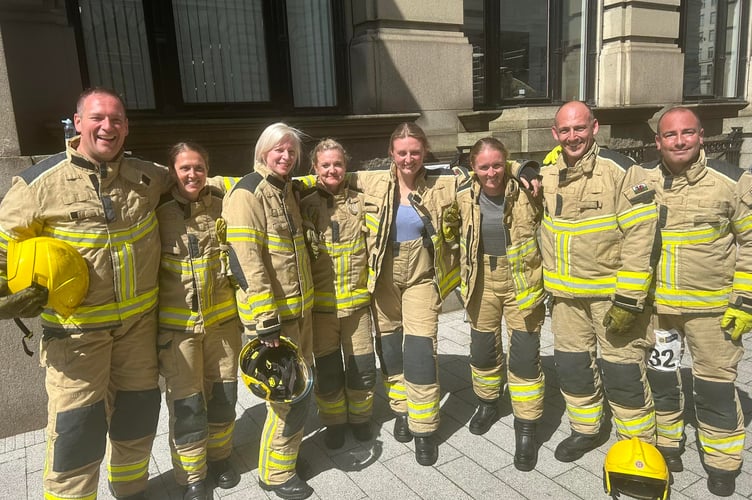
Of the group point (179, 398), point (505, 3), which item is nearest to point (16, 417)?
point (179, 398)

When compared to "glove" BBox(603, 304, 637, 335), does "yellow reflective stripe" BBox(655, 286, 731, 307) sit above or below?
above

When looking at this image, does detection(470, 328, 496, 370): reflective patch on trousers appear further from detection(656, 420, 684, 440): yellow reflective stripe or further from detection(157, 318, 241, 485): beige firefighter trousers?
detection(157, 318, 241, 485): beige firefighter trousers

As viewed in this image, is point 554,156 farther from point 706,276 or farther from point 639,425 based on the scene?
point 639,425

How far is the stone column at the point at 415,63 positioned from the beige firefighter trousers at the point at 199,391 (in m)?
4.20

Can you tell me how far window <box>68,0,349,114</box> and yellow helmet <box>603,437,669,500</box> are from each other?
208 inches

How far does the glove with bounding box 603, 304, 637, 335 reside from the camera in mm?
3152

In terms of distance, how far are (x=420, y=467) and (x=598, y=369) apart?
1.38 m

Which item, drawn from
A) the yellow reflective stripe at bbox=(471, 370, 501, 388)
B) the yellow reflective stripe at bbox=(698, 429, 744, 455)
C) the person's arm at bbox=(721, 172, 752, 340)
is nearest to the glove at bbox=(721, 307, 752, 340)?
the person's arm at bbox=(721, 172, 752, 340)

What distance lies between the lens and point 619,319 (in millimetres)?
3164

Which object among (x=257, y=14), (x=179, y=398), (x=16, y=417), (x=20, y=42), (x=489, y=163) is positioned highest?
(x=257, y=14)

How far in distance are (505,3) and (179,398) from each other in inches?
304

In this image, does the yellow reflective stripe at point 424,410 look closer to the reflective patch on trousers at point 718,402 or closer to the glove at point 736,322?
the reflective patch on trousers at point 718,402

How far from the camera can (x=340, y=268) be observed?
3631 millimetres

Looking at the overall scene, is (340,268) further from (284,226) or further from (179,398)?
(179,398)
